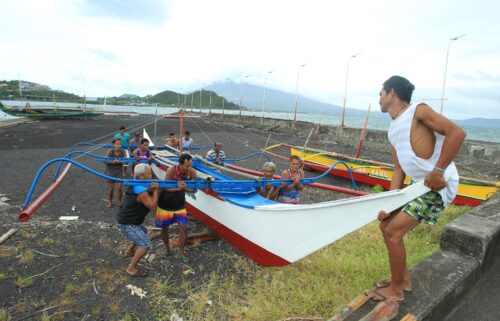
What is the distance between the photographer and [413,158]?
2402 mm

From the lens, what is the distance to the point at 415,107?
2.37 meters

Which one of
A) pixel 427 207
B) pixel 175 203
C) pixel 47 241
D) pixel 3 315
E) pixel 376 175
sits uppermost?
pixel 427 207

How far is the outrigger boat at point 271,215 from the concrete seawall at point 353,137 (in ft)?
52.9

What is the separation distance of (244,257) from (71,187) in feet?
21.1

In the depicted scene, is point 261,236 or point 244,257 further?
point 244,257

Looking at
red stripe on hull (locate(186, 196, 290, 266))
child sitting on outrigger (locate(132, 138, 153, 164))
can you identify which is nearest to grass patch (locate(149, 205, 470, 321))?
red stripe on hull (locate(186, 196, 290, 266))

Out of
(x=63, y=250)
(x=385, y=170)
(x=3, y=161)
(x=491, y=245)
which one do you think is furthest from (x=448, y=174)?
(x=3, y=161)

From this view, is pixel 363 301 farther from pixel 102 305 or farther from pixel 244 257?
pixel 102 305

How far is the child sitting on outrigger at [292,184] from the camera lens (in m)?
5.25

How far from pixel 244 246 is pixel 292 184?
1315 millimetres

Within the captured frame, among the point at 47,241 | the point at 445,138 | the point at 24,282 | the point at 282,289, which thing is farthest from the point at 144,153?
the point at 445,138

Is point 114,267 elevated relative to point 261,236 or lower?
lower

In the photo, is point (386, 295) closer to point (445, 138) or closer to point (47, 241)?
point (445, 138)

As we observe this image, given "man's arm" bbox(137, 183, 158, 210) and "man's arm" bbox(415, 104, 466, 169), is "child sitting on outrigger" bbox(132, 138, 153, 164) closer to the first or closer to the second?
"man's arm" bbox(137, 183, 158, 210)
